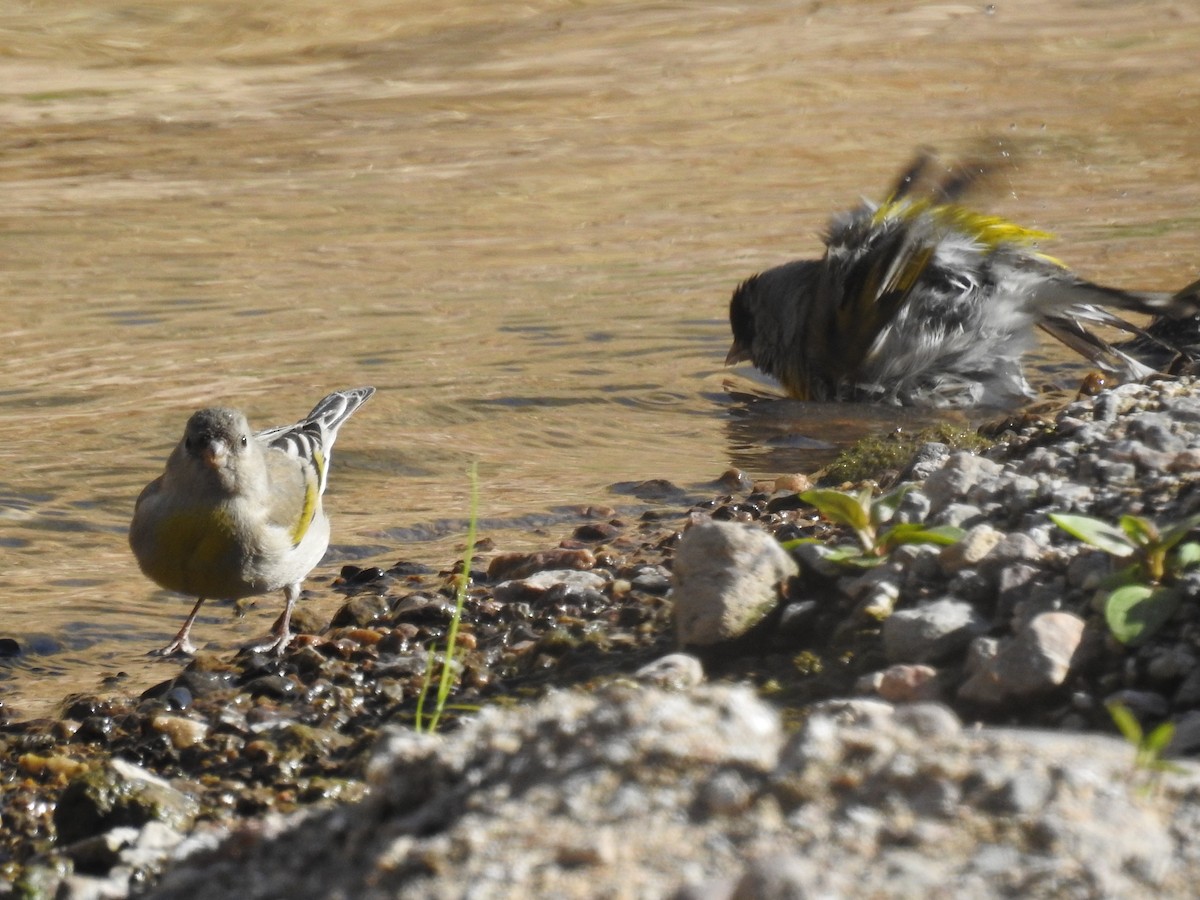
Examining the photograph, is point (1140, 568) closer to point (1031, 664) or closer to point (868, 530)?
point (1031, 664)

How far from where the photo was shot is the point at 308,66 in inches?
546

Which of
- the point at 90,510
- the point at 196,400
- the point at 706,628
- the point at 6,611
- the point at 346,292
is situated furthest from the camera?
the point at 346,292

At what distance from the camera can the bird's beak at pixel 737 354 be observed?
7.98 metres

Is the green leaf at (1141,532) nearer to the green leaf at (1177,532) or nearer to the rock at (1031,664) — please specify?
the green leaf at (1177,532)

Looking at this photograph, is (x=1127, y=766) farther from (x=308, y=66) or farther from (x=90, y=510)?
(x=308, y=66)

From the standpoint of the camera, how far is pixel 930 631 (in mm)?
2779

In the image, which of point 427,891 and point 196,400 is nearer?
point 427,891

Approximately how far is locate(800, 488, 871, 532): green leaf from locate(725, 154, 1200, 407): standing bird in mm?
4021

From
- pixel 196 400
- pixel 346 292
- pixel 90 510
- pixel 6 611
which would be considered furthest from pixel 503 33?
pixel 6 611

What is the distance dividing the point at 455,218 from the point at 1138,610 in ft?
28.2

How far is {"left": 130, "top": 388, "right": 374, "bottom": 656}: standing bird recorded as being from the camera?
446 centimetres

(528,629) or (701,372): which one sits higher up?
(528,629)

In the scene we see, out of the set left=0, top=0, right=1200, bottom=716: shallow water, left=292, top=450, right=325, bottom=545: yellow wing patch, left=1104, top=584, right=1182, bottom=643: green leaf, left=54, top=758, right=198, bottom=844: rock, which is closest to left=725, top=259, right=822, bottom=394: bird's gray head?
left=0, top=0, right=1200, bottom=716: shallow water

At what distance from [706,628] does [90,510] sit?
10.9ft
